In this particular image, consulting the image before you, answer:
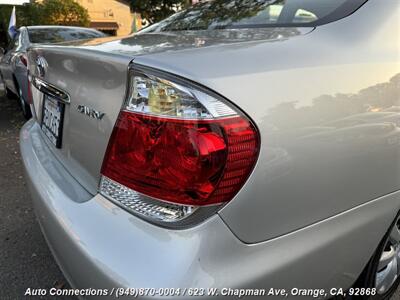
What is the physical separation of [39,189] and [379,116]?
140 centimetres

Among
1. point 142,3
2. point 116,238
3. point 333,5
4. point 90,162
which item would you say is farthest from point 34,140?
point 142,3

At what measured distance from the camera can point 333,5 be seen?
1.77 metres

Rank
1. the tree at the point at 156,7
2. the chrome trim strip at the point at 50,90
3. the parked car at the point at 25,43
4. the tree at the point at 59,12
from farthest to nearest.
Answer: the tree at the point at 156,7 < the tree at the point at 59,12 < the parked car at the point at 25,43 < the chrome trim strip at the point at 50,90

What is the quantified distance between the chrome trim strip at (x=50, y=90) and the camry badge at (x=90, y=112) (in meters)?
0.13

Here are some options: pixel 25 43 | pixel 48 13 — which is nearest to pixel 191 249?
pixel 25 43

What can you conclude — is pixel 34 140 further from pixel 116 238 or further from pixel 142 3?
pixel 142 3

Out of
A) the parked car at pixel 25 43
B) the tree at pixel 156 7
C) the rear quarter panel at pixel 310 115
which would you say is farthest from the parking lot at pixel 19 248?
the tree at pixel 156 7

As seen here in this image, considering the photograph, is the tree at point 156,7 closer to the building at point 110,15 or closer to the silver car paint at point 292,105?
the building at point 110,15

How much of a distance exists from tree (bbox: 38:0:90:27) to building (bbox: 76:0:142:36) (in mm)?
6415

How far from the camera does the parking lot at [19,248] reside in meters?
2.30

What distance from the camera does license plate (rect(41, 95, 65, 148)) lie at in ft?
5.85

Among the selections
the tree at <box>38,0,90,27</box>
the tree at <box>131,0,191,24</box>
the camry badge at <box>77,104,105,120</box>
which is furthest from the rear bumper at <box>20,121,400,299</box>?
the tree at <box>131,0,191,24</box>

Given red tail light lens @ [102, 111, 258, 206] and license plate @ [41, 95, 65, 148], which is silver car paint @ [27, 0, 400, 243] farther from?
license plate @ [41, 95, 65, 148]

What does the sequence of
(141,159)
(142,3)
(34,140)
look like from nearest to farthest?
(141,159) → (34,140) → (142,3)
